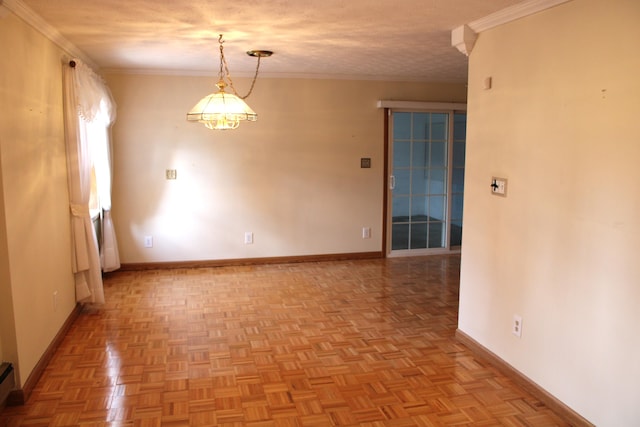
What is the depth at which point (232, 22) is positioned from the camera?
3.35 metres

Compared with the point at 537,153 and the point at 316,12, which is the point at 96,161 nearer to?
the point at 316,12

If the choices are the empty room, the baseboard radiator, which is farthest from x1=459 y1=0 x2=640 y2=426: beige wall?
the baseboard radiator

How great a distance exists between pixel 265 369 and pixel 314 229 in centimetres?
302

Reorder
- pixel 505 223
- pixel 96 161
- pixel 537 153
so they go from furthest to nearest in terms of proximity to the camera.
Result: pixel 96 161
pixel 505 223
pixel 537 153

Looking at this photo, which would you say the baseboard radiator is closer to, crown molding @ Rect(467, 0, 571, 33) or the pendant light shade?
the pendant light shade

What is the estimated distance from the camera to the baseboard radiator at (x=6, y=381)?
269cm

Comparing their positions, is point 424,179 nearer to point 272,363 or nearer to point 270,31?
point 270,31

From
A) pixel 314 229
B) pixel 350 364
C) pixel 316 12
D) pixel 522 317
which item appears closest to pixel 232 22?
pixel 316 12

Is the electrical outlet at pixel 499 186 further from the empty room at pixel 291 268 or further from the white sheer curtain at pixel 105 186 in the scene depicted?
the white sheer curtain at pixel 105 186

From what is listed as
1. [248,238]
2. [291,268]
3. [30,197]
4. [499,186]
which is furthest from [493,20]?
[248,238]

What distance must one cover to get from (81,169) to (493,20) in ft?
10.3

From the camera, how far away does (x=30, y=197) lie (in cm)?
312

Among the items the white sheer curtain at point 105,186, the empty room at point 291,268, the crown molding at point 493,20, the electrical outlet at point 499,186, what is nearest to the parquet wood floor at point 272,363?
the empty room at point 291,268

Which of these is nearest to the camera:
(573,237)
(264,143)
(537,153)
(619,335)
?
(619,335)
